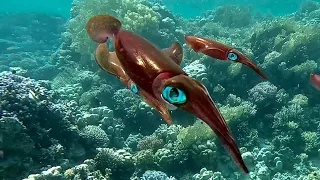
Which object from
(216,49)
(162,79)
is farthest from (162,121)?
(162,79)

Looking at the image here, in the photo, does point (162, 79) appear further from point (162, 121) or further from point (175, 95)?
point (162, 121)

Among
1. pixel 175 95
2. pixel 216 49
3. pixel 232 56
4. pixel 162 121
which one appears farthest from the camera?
pixel 162 121

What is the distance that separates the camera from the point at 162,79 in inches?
34.4

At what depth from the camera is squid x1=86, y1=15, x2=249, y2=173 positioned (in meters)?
0.79

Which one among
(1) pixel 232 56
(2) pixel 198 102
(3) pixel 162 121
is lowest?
(2) pixel 198 102

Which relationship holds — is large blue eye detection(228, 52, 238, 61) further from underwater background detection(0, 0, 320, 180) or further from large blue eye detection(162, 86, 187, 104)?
underwater background detection(0, 0, 320, 180)

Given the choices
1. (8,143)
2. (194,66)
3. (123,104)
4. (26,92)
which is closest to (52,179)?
(8,143)

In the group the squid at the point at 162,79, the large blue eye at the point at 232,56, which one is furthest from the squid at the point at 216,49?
the squid at the point at 162,79

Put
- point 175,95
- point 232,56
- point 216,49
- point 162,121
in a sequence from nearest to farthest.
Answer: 1. point 175,95
2. point 232,56
3. point 216,49
4. point 162,121

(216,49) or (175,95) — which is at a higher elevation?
(216,49)

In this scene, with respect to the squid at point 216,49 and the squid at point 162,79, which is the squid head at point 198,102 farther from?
the squid at point 216,49

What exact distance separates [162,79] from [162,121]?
26.8 feet

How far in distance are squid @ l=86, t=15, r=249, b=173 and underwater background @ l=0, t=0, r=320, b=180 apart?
4.79m

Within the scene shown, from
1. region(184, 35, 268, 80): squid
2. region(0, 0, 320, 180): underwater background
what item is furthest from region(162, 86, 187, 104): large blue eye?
region(0, 0, 320, 180): underwater background
